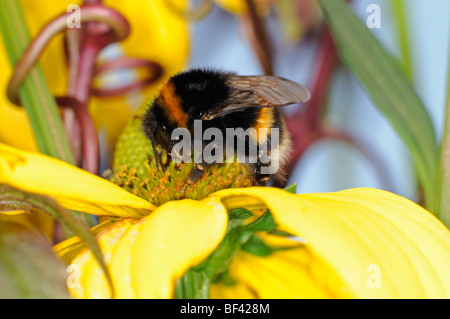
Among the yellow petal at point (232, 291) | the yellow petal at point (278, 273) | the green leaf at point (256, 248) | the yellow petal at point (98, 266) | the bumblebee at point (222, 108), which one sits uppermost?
the bumblebee at point (222, 108)

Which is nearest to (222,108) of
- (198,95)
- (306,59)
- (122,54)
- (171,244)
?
(198,95)

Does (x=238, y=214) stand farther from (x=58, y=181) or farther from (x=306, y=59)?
(x=306, y=59)

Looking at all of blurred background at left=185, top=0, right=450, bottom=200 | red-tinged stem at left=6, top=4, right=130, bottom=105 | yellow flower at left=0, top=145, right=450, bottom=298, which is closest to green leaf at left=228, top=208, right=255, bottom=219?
yellow flower at left=0, top=145, right=450, bottom=298

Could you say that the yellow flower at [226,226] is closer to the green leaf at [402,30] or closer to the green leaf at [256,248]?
the green leaf at [256,248]

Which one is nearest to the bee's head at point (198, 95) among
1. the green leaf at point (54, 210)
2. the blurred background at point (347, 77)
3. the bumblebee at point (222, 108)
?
the bumblebee at point (222, 108)

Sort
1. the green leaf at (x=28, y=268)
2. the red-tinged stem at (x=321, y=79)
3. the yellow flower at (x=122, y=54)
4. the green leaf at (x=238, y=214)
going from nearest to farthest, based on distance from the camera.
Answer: the green leaf at (x=28, y=268) < the green leaf at (x=238, y=214) < the yellow flower at (x=122, y=54) < the red-tinged stem at (x=321, y=79)

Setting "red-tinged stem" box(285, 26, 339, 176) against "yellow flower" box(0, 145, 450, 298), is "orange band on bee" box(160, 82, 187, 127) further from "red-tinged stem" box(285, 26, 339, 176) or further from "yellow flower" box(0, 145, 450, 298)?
"red-tinged stem" box(285, 26, 339, 176)
